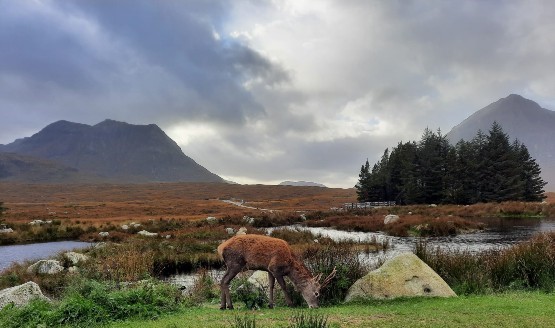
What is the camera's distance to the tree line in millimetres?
76188

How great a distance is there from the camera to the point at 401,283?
44.4 feet

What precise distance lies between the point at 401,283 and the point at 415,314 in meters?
2.67

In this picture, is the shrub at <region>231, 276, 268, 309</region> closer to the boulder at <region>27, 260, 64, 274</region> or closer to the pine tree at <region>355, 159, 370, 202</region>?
the boulder at <region>27, 260, 64, 274</region>

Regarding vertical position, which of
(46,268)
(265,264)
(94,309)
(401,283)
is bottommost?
(46,268)

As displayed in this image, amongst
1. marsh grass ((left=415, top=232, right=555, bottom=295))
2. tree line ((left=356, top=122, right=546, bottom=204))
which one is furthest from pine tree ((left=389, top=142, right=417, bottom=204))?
marsh grass ((left=415, top=232, right=555, bottom=295))

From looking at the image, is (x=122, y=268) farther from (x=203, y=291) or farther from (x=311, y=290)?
(x=311, y=290)

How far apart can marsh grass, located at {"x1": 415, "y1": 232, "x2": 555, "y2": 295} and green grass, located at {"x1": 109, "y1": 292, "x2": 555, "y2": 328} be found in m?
1.93

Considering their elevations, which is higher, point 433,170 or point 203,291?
point 433,170

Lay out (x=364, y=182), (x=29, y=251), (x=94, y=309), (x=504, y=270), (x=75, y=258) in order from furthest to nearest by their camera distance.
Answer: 1. (x=364, y=182)
2. (x=29, y=251)
3. (x=75, y=258)
4. (x=504, y=270)
5. (x=94, y=309)

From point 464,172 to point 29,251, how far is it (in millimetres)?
69748

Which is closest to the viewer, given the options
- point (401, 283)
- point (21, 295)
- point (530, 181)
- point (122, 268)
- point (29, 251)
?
point (21, 295)

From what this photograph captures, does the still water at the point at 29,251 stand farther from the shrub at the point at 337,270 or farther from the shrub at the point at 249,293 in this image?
the shrub at the point at 337,270

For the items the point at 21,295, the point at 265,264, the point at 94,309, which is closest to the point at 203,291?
the point at 265,264

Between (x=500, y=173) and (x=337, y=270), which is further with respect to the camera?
(x=500, y=173)
